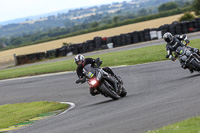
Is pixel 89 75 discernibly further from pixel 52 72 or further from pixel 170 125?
pixel 52 72

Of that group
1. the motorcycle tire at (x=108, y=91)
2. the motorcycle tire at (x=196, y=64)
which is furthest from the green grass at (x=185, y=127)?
the motorcycle tire at (x=196, y=64)

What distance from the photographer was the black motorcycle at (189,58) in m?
14.0

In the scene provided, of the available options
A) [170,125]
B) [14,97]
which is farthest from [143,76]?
[170,125]

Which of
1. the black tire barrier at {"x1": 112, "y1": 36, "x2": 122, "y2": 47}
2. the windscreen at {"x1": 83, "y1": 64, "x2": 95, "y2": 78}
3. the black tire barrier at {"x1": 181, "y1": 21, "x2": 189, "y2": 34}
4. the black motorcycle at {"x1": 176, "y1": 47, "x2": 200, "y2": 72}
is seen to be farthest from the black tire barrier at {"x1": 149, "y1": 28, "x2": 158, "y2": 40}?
the windscreen at {"x1": 83, "y1": 64, "x2": 95, "y2": 78}

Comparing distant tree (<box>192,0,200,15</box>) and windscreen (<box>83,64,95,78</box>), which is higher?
distant tree (<box>192,0,200,15</box>)

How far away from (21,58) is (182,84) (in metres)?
33.9

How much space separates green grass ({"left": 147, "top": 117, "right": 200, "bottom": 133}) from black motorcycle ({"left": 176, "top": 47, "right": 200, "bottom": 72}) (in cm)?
710

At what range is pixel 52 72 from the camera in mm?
28688

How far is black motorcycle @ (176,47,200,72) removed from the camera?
14.0 m

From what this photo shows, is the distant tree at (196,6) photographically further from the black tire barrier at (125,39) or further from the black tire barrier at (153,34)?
the black tire barrier at (153,34)

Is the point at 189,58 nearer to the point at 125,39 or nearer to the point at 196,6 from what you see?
the point at 125,39

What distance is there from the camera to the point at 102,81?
498 inches

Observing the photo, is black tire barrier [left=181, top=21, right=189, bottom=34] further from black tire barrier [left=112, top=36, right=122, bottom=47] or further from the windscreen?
the windscreen

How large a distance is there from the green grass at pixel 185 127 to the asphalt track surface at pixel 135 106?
0.52 metres
